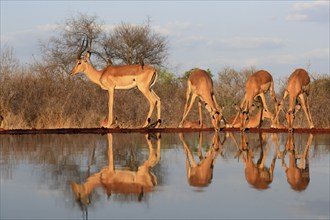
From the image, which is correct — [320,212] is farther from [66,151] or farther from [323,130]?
[323,130]

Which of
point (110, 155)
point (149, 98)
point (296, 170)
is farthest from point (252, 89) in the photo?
point (296, 170)

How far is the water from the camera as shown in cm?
884

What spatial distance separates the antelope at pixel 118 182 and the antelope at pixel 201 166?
2.10 feet

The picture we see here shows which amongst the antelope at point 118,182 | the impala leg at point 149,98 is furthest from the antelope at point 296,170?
the impala leg at point 149,98

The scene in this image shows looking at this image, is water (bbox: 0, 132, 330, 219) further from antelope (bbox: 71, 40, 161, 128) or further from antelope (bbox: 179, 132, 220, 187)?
antelope (bbox: 71, 40, 161, 128)

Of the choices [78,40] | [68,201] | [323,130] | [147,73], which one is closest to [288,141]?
[323,130]

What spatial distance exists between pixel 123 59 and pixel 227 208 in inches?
1225

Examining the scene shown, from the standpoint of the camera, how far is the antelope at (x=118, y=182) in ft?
33.4

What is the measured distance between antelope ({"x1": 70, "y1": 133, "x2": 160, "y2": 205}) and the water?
0.6 inches

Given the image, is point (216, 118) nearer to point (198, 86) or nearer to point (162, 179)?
point (198, 86)

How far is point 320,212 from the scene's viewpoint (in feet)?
28.3

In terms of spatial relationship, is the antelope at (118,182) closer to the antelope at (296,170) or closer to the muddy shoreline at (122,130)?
the antelope at (296,170)

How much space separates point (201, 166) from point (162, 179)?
1956mm

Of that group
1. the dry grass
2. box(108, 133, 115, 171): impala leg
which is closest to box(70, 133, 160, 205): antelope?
box(108, 133, 115, 171): impala leg
